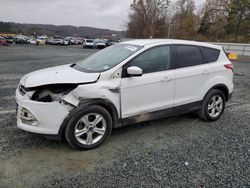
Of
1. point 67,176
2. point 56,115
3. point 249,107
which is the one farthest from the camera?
point 249,107

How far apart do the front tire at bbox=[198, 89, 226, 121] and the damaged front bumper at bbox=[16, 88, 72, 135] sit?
2.76 metres

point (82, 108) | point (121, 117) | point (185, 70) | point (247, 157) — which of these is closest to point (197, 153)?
point (247, 157)

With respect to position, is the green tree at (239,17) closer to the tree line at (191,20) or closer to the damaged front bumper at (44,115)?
the tree line at (191,20)

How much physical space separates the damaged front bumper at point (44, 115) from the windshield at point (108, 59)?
0.90 m

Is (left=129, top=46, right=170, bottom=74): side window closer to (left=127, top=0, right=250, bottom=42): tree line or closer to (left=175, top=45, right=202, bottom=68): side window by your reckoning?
(left=175, top=45, right=202, bottom=68): side window

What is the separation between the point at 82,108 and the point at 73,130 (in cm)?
34

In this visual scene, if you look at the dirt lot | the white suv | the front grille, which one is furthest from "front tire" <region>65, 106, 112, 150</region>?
the front grille

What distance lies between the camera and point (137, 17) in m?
65.6

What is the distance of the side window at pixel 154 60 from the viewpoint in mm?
3727

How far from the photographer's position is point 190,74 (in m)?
4.18

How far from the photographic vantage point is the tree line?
44594mm

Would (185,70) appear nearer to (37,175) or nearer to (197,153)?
(197,153)

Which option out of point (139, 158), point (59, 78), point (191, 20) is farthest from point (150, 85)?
point (191, 20)

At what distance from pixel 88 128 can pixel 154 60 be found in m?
1.60
